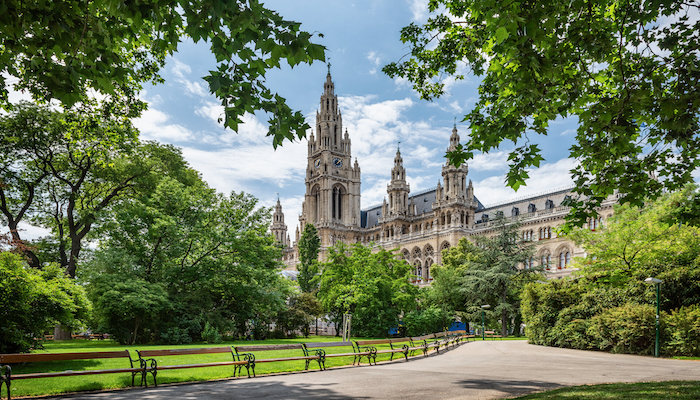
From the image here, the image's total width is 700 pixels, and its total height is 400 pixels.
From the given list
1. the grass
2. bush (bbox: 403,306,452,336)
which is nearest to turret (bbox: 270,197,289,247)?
bush (bbox: 403,306,452,336)

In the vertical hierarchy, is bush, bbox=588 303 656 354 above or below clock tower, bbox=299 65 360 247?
below

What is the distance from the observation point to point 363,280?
96.5ft

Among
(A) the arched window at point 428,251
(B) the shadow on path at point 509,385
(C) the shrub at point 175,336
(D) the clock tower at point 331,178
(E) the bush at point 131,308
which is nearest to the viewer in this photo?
(B) the shadow on path at point 509,385

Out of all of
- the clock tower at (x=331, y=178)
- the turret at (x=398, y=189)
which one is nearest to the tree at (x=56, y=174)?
the turret at (x=398, y=189)

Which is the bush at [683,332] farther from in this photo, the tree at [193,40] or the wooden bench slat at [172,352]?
the tree at [193,40]

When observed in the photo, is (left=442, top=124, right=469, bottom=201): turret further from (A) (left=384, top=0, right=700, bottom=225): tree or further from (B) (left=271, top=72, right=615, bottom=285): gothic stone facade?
(A) (left=384, top=0, right=700, bottom=225): tree

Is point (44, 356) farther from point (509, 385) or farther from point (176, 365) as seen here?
point (509, 385)

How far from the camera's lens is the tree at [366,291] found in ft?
96.3

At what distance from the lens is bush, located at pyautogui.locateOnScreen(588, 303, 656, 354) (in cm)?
1844

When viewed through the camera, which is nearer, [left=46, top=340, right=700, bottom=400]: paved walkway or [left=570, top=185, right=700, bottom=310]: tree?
[left=46, top=340, right=700, bottom=400]: paved walkway

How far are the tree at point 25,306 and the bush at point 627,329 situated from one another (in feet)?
65.5

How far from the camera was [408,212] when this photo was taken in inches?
3378

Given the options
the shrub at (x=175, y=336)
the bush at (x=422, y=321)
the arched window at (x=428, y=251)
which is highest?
the arched window at (x=428, y=251)

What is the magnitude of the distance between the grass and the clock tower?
277 feet
